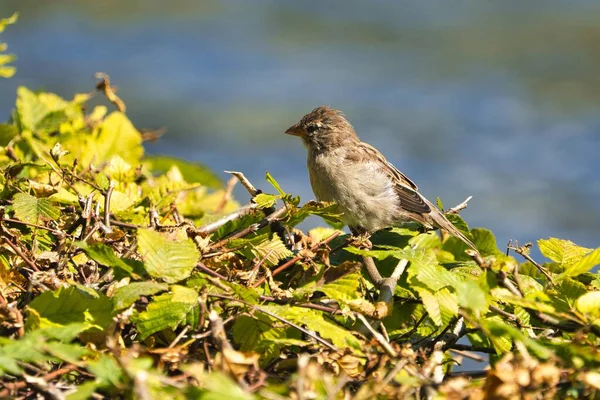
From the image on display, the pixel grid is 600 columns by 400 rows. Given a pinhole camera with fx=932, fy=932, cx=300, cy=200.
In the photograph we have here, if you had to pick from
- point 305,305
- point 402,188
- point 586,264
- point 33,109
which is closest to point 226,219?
point 305,305

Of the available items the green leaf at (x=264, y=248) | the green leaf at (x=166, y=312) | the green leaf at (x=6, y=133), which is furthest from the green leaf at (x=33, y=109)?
the green leaf at (x=166, y=312)

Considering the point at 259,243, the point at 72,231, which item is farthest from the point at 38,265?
the point at 259,243

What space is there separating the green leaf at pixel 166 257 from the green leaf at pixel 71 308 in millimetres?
112

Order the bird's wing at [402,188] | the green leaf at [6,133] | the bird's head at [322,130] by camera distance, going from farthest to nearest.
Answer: the bird's head at [322,130] → the bird's wing at [402,188] → the green leaf at [6,133]

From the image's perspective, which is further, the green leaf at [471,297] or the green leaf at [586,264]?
the green leaf at [586,264]

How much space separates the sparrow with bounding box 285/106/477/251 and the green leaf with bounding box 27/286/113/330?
2195 mm

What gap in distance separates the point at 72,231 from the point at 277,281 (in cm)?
50

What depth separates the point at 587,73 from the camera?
11953 millimetres

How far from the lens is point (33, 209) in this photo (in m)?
2.21

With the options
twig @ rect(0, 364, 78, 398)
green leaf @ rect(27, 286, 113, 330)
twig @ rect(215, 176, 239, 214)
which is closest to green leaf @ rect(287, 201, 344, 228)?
green leaf @ rect(27, 286, 113, 330)

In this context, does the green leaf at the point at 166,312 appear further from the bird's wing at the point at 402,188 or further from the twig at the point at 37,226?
the bird's wing at the point at 402,188

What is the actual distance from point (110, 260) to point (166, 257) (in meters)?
0.11

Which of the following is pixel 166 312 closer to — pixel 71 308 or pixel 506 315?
pixel 71 308

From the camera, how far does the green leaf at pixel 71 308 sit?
1758mm
